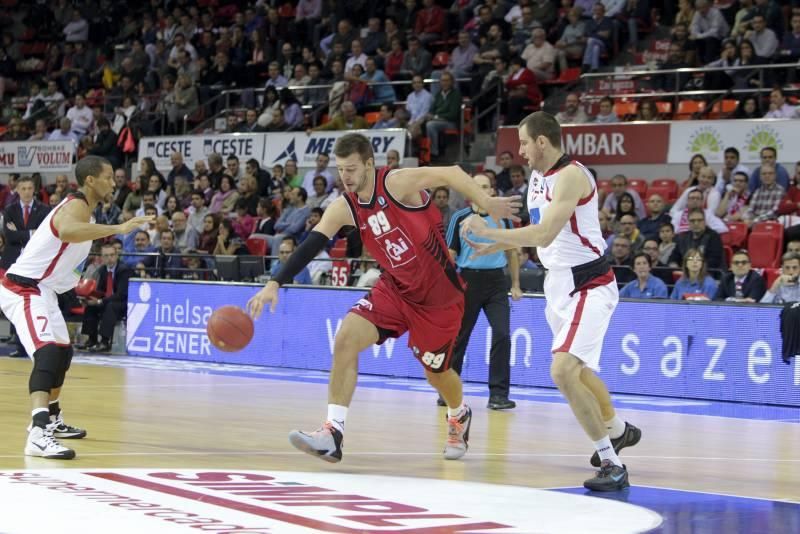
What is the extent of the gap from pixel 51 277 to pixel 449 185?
291 cm

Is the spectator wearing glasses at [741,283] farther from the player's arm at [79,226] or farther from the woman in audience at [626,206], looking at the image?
the player's arm at [79,226]

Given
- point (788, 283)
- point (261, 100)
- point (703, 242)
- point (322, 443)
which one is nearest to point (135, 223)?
point (322, 443)

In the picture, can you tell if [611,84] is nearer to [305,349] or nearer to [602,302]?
[305,349]

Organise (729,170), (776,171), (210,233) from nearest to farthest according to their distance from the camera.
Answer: (776,171) → (729,170) → (210,233)

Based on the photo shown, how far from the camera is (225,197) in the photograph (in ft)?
69.4

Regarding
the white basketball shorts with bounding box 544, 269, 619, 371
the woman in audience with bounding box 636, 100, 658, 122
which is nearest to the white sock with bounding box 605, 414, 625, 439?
the white basketball shorts with bounding box 544, 269, 619, 371

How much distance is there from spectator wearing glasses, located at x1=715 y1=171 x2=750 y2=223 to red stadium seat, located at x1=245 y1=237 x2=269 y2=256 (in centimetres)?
643

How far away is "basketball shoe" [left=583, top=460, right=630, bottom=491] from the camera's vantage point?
697cm

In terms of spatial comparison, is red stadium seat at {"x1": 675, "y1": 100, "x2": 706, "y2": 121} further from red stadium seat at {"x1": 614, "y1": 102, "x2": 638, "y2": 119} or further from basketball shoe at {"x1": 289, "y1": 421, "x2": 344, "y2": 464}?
basketball shoe at {"x1": 289, "y1": 421, "x2": 344, "y2": 464}

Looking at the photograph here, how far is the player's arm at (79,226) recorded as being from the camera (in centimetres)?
819

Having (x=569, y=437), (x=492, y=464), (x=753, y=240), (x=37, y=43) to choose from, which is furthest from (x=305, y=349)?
(x=37, y=43)

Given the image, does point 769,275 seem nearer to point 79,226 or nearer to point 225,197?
point 79,226

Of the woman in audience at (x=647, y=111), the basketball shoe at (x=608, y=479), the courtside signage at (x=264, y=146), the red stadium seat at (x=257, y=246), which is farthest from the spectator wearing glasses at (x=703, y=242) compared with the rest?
the basketball shoe at (x=608, y=479)

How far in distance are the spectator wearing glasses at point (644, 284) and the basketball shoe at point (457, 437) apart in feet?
18.9
